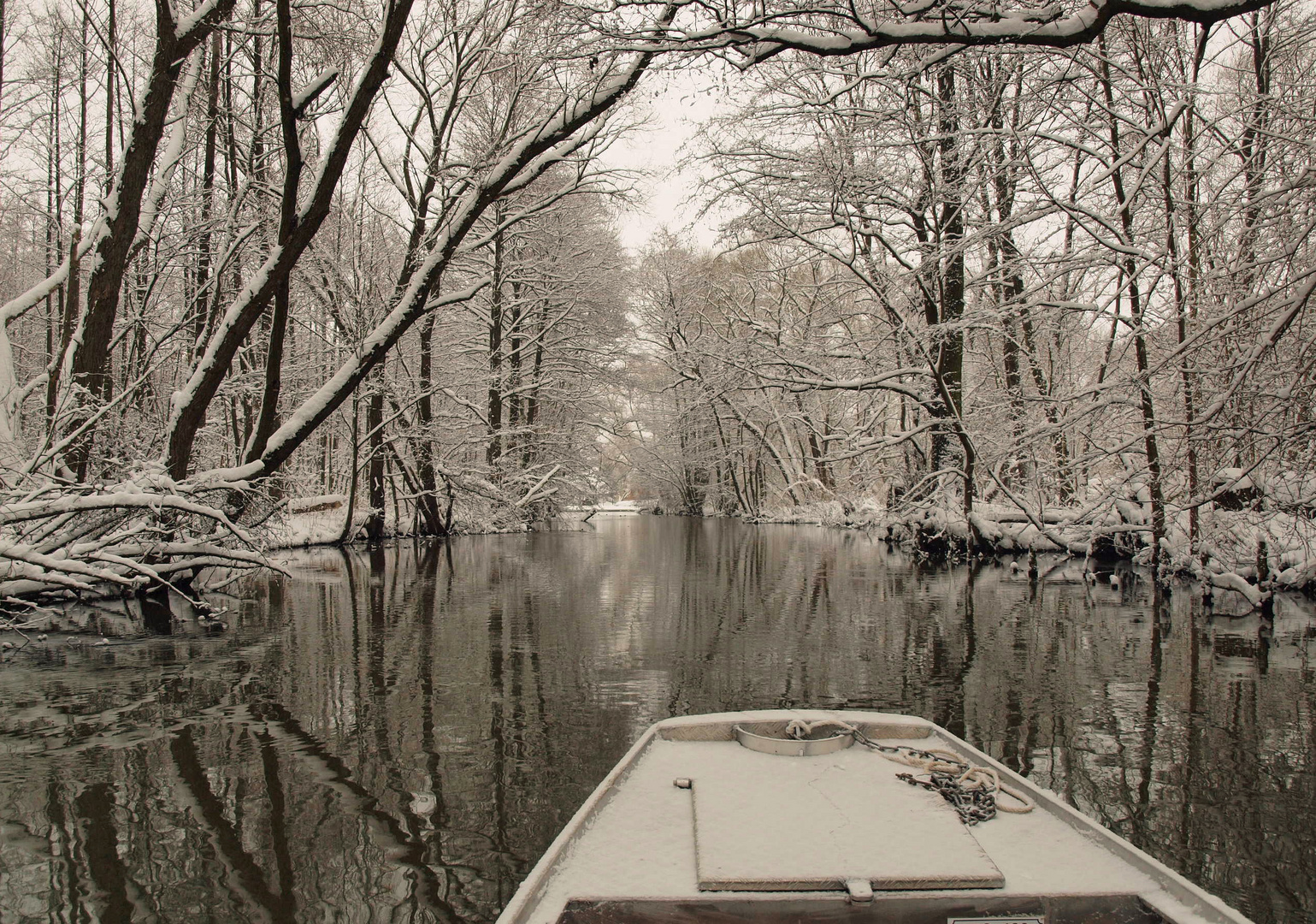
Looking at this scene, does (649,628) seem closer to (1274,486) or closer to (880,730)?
(880,730)

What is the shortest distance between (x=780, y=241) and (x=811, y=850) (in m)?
15.8

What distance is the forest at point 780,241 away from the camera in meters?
7.93

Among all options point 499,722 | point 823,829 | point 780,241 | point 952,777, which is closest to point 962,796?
point 952,777

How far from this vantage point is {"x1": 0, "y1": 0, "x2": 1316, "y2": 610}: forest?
793 cm

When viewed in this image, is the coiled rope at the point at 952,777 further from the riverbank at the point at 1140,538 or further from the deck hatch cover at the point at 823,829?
the riverbank at the point at 1140,538

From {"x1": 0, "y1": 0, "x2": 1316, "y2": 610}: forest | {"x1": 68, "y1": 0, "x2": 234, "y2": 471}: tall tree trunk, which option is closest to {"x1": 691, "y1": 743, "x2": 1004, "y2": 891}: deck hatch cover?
{"x1": 0, "y1": 0, "x2": 1316, "y2": 610}: forest

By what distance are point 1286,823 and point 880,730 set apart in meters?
2.15

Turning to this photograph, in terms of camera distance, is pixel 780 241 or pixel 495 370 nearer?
pixel 780 241

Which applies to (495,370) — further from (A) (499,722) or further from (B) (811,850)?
(B) (811,850)

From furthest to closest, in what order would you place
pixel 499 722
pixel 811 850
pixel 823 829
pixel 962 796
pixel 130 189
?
pixel 130 189, pixel 499 722, pixel 962 796, pixel 823 829, pixel 811 850

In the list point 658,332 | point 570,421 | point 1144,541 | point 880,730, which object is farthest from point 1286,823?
point 658,332

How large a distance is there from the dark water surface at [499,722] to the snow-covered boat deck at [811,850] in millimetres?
727

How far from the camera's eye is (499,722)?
6.36 m

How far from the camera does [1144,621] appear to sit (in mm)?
10680
